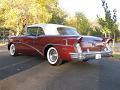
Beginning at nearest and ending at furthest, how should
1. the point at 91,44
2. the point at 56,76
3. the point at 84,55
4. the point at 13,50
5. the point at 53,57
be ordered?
the point at 56,76, the point at 84,55, the point at 91,44, the point at 53,57, the point at 13,50

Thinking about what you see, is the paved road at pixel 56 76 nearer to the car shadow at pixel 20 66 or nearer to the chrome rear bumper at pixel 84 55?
the car shadow at pixel 20 66

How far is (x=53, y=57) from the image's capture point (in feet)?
36.5

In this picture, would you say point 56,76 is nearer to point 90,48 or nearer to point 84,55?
point 84,55

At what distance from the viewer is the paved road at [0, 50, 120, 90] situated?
291 inches

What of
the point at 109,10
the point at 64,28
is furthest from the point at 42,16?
the point at 64,28

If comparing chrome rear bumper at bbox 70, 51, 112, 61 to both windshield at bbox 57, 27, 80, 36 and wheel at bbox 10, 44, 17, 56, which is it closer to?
windshield at bbox 57, 27, 80, 36

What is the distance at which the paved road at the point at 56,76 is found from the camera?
7.39m

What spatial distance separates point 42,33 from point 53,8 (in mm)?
30142

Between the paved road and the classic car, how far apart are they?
1.31 feet

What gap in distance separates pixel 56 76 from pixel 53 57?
2.37 metres

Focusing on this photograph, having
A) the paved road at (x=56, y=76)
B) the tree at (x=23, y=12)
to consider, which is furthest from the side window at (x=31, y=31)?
the tree at (x=23, y=12)

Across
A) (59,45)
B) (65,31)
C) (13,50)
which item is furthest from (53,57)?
(13,50)

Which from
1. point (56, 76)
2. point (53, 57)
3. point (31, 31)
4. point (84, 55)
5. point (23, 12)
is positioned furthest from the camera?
point (23, 12)

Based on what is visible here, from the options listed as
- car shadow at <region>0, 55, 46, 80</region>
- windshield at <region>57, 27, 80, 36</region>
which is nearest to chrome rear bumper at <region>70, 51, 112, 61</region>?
car shadow at <region>0, 55, 46, 80</region>
